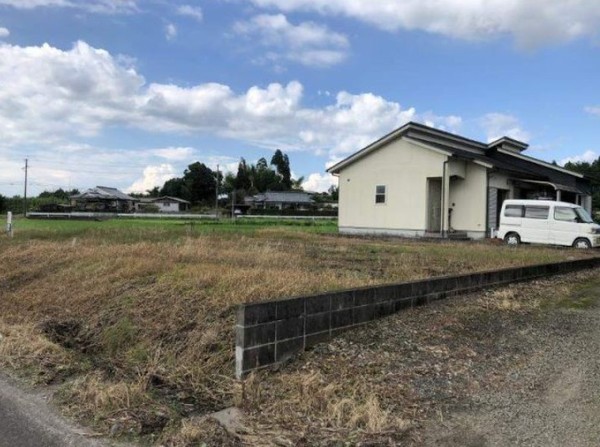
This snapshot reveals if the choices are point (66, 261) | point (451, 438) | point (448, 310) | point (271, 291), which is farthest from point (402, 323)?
point (66, 261)

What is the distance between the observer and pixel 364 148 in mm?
24500

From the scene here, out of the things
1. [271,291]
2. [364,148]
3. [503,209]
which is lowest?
[271,291]

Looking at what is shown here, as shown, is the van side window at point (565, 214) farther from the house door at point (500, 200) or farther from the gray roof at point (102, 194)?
the gray roof at point (102, 194)

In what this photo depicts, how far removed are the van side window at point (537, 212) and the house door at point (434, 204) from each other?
434 cm

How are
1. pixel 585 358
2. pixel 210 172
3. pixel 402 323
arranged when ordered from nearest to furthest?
pixel 585 358 → pixel 402 323 → pixel 210 172

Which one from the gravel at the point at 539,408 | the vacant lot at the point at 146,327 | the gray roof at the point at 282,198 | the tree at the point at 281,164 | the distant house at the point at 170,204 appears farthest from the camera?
the tree at the point at 281,164

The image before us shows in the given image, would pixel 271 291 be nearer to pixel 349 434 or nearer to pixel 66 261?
pixel 349 434

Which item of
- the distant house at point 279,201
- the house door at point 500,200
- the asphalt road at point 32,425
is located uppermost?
the distant house at point 279,201

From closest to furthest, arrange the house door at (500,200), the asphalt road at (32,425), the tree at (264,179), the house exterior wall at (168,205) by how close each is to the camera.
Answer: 1. the asphalt road at (32,425)
2. the house door at (500,200)
3. the house exterior wall at (168,205)
4. the tree at (264,179)

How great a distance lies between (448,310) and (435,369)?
195 cm

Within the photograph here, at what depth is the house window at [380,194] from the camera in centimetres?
2422

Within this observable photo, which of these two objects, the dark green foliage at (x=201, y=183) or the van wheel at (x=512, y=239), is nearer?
the van wheel at (x=512, y=239)

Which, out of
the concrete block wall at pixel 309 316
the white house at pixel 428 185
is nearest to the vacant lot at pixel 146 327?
the concrete block wall at pixel 309 316

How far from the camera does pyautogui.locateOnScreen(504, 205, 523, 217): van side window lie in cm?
1938
